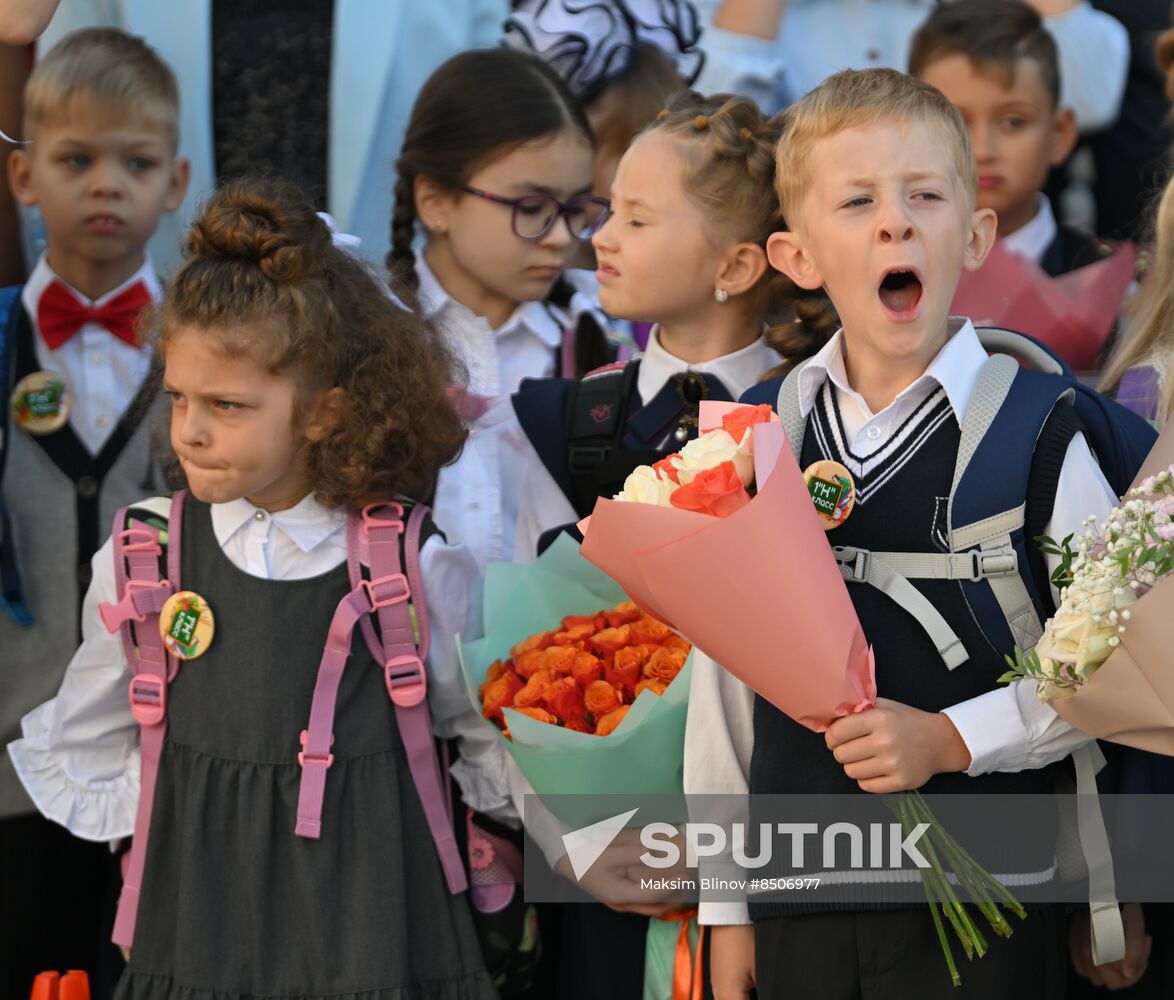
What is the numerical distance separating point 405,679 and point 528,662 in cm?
25

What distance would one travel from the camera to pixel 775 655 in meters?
2.47

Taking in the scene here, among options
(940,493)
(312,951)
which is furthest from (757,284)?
(312,951)

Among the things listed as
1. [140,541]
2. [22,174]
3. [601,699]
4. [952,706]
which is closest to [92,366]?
[22,174]

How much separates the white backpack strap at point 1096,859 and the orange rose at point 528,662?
1.02 metres

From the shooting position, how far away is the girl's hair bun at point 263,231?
10.3 ft

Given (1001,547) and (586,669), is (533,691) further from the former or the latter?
Answer: (1001,547)

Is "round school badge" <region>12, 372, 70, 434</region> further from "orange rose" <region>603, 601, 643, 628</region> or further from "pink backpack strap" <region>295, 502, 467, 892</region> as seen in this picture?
"orange rose" <region>603, 601, 643, 628</region>

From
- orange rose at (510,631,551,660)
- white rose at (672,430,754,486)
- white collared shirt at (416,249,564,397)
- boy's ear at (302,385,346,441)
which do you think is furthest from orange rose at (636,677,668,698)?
white collared shirt at (416,249,564,397)

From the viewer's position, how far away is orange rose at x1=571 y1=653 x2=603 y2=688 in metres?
2.99

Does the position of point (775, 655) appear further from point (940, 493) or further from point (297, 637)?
point (297, 637)

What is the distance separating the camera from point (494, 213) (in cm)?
398

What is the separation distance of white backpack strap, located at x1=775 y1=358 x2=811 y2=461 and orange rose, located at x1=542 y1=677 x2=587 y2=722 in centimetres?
62

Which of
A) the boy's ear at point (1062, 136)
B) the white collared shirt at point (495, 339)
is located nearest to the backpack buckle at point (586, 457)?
the white collared shirt at point (495, 339)

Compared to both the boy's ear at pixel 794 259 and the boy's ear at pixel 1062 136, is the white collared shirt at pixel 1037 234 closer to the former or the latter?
the boy's ear at pixel 1062 136
